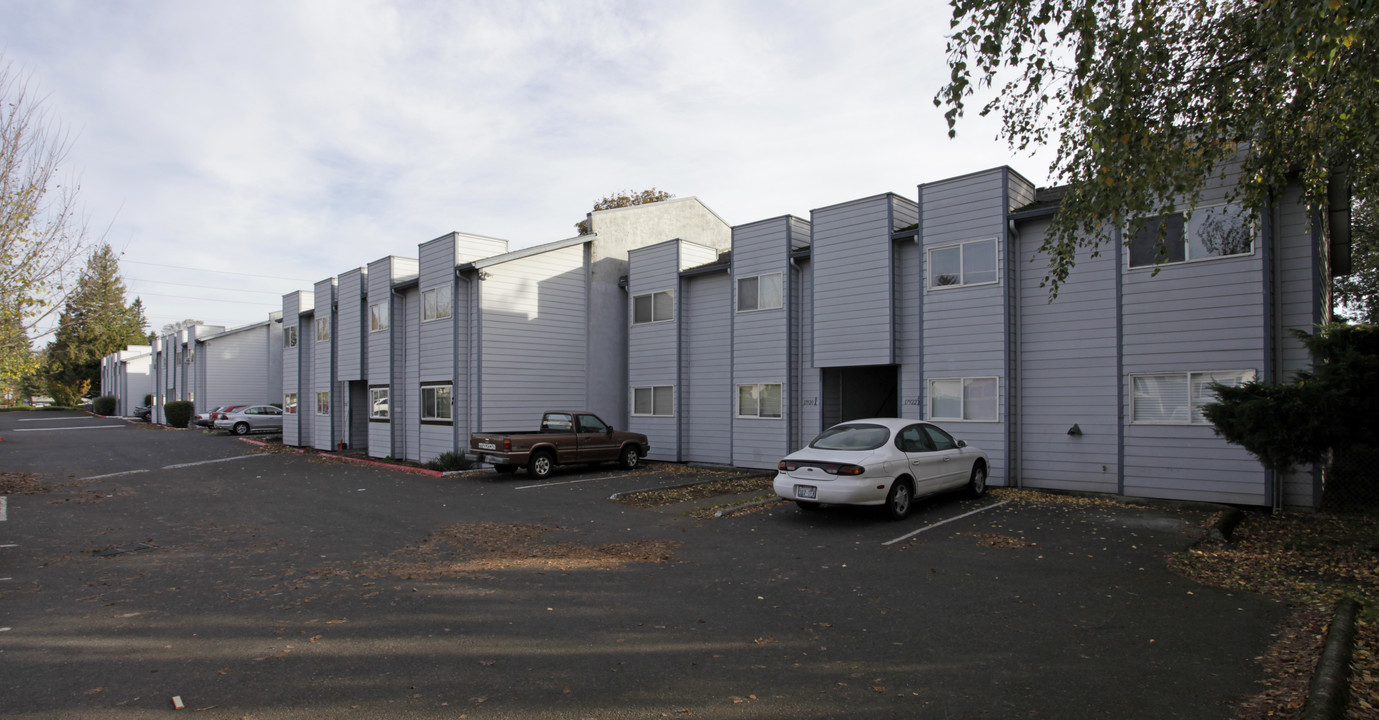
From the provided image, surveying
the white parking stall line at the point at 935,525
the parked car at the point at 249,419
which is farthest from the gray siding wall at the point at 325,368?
the white parking stall line at the point at 935,525

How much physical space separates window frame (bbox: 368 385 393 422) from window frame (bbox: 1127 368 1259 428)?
21.0 meters

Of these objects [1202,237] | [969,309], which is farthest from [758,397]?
[1202,237]

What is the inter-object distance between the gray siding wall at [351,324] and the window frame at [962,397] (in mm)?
19849

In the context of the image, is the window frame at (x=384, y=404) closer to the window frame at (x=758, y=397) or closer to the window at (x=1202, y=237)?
the window frame at (x=758, y=397)

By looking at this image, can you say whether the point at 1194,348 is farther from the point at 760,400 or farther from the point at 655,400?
the point at 655,400

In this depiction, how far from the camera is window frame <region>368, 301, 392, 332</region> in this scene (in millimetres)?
24766

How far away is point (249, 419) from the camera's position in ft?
122

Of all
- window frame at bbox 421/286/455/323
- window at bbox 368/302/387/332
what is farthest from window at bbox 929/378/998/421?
window at bbox 368/302/387/332

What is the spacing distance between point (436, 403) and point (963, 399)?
15.2 meters

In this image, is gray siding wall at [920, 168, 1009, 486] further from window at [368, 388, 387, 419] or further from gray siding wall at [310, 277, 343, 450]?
gray siding wall at [310, 277, 343, 450]

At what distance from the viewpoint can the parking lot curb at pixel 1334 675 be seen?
4051 mm

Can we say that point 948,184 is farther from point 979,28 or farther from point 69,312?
point 69,312

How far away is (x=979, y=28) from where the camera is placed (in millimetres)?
7031

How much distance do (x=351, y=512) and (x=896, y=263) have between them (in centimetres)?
1244
